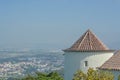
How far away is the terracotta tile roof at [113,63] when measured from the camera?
1245 inches

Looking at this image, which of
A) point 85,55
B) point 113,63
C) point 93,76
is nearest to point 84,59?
point 85,55

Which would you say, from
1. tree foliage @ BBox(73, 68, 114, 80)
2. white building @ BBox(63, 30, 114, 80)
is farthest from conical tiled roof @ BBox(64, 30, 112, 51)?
tree foliage @ BBox(73, 68, 114, 80)

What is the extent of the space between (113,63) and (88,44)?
3075 mm

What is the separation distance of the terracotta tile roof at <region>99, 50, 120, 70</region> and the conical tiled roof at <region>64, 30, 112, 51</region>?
1329 millimetres

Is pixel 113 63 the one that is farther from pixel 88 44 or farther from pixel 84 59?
pixel 88 44

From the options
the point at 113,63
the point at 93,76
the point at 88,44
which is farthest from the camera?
the point at 88,44

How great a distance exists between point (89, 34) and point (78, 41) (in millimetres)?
1150

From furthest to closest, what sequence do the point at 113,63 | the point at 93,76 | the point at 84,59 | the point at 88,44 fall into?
the point at 88,44 → the point at 84,59 → the point at 113,63 → the point at 93,76

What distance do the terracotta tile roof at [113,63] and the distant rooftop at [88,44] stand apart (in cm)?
133

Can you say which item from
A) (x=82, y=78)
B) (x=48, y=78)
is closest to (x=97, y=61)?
(x=48, y=78)

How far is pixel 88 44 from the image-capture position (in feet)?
112

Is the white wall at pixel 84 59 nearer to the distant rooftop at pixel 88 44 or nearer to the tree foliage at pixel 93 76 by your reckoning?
the distant rooftop at pixel 88 44

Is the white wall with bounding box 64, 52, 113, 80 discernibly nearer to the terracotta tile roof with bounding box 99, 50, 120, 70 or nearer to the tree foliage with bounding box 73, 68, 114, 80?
the terracotta tile roof with bounding box 99, 50, 120, 70

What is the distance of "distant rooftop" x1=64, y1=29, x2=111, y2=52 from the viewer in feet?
111
